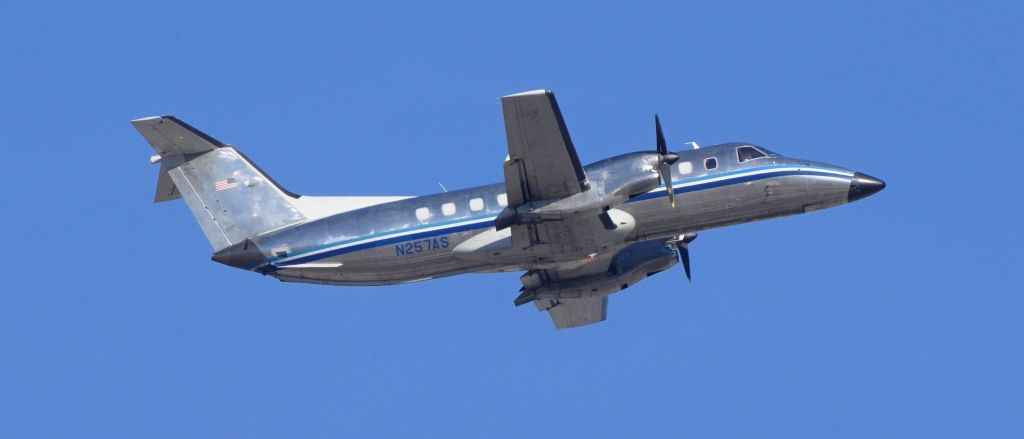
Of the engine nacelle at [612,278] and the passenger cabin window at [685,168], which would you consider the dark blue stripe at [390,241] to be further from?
the passenger cabin window at [685,168]

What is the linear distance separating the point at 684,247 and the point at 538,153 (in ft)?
23.0

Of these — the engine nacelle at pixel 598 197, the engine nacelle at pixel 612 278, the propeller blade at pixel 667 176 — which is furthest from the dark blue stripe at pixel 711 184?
the engine nacelle at pixel 612 278

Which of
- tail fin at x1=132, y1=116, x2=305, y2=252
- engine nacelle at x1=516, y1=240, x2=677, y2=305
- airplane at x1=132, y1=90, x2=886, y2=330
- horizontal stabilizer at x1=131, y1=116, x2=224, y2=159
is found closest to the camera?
airplane at x1=132, y1=90, x2=886, y2=330

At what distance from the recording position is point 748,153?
1174 inches

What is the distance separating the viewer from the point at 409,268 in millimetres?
29281

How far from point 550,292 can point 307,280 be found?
20.6 ft

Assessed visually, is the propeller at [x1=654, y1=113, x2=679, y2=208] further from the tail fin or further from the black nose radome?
the tail fin

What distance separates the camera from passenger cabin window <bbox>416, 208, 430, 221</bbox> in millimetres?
29312

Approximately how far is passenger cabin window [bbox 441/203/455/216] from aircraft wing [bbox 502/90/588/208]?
2242 mm

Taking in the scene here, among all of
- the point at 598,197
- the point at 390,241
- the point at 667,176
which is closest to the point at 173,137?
the point at 390,241

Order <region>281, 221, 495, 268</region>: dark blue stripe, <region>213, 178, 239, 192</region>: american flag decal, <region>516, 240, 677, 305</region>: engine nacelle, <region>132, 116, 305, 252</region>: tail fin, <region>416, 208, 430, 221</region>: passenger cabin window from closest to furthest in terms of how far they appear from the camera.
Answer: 1. <region>281, 221, 495, 268</region>: dark blue stripe
2. <region>416, 208, 430, 221</region>: passenger cabin window
3. <region>132, 116, 305, 252</region>: tail fin
4. <region>213, 178, 239, 192</region>: american flag decal
5. <region>516, 240, 677, 305</region>: engine nacelle

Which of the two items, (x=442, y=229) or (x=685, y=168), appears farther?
(x=685, y=168)

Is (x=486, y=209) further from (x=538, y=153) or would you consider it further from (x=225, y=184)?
(x=225, y=184)

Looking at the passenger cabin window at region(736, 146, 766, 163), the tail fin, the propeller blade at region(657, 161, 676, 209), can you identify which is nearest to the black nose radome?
the passenger cabin window at region(736, 146, 766, 163)
